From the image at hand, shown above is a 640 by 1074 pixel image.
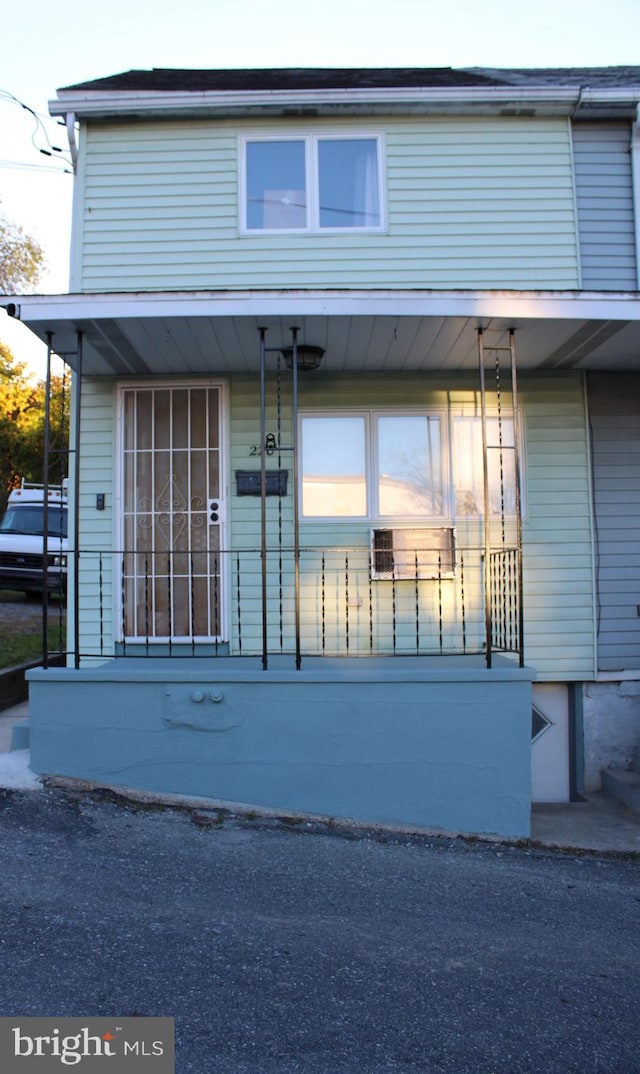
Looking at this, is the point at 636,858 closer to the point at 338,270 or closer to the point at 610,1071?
the point at 610,1071

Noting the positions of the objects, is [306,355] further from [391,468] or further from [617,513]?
[617,513]

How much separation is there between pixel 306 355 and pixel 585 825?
13.4ft

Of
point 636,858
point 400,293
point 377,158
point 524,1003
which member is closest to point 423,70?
point 377,158

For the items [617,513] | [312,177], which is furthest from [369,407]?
[617,513]

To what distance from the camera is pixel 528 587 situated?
691 cm

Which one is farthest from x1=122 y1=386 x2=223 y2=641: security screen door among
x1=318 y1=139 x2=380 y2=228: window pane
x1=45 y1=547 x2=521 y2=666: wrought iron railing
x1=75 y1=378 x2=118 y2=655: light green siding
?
x1=318 y1=139 x2=380 y2=228: window pane

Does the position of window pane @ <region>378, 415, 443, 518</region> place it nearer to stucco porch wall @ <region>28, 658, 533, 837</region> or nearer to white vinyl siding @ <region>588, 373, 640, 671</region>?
white vinyl siding @ <region>588, 373, 640, 671</region>

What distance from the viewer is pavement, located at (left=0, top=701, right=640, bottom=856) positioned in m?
5.52

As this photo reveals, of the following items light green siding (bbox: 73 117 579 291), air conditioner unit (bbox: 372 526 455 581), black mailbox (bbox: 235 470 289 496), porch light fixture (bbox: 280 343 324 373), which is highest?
Result: light green siding (bbox: 73 117 579 291)

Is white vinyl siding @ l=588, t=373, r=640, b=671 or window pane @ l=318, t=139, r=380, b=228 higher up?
window pane @ l=318, t=139, r=380, b=228

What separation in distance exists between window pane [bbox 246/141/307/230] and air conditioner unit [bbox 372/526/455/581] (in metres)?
2.81

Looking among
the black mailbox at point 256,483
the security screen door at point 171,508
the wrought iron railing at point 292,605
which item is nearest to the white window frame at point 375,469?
the black mailbox at point 256,483

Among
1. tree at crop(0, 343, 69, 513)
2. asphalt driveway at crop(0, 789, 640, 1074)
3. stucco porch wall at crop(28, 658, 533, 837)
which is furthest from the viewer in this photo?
tree at crop(0, 343, 69, 513)

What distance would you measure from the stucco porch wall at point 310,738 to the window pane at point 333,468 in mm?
1805
